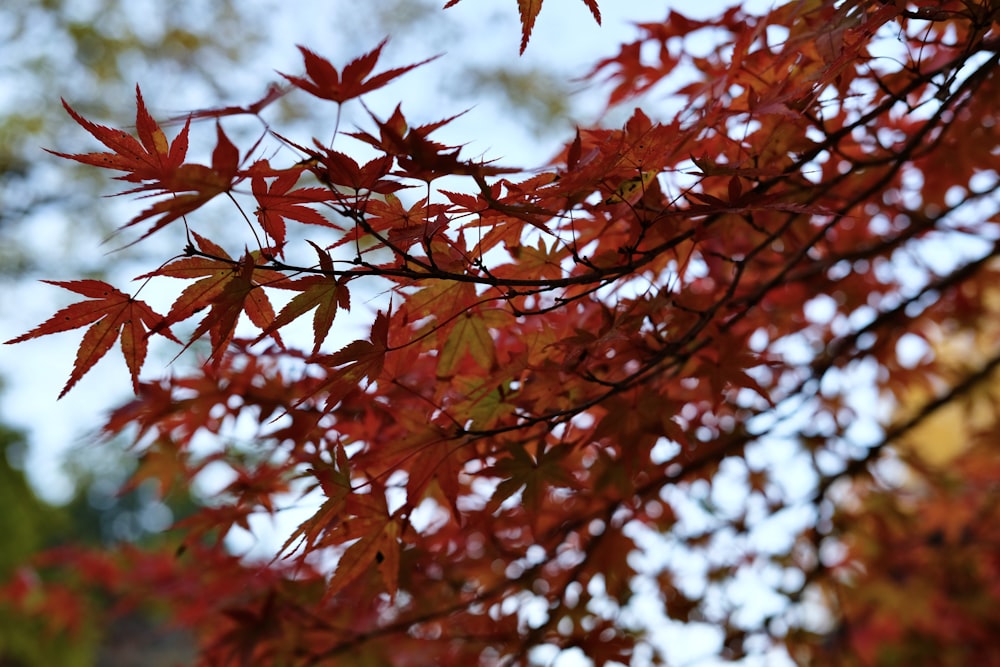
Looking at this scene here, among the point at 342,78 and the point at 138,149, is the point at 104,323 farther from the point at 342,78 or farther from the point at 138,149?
the point at 342,78

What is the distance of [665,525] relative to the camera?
5.67ft

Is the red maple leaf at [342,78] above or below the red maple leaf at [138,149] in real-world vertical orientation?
below

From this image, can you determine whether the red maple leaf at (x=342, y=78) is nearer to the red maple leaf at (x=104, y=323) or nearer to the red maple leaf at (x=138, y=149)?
the red maple leaf at (x=138, y=149)

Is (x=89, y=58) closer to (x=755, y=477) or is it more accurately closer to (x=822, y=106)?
(x=755, y=477)

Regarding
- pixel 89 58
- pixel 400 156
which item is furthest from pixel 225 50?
pixel 400 156

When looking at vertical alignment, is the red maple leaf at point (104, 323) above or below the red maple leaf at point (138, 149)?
below

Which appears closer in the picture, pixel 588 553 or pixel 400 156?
pixel 400 156

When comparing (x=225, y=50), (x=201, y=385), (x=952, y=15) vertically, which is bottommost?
(x=952, y=15)

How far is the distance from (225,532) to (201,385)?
0.96 feet

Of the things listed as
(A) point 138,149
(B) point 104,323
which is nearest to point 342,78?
(A) point 138,149

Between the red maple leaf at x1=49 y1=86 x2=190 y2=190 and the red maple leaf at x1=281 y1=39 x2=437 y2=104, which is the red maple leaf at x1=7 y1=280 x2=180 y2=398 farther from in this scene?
the red maple leaf at x1=281 y1=39 x2=437 y2=104

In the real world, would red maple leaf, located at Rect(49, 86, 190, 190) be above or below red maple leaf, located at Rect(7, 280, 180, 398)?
above

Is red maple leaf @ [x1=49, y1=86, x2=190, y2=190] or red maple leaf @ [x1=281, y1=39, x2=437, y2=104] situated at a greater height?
red maple leaf @ [x1=49, y1=86, x2=190, y2=190]

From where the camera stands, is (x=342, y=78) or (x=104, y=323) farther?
(x=104, y=323)
